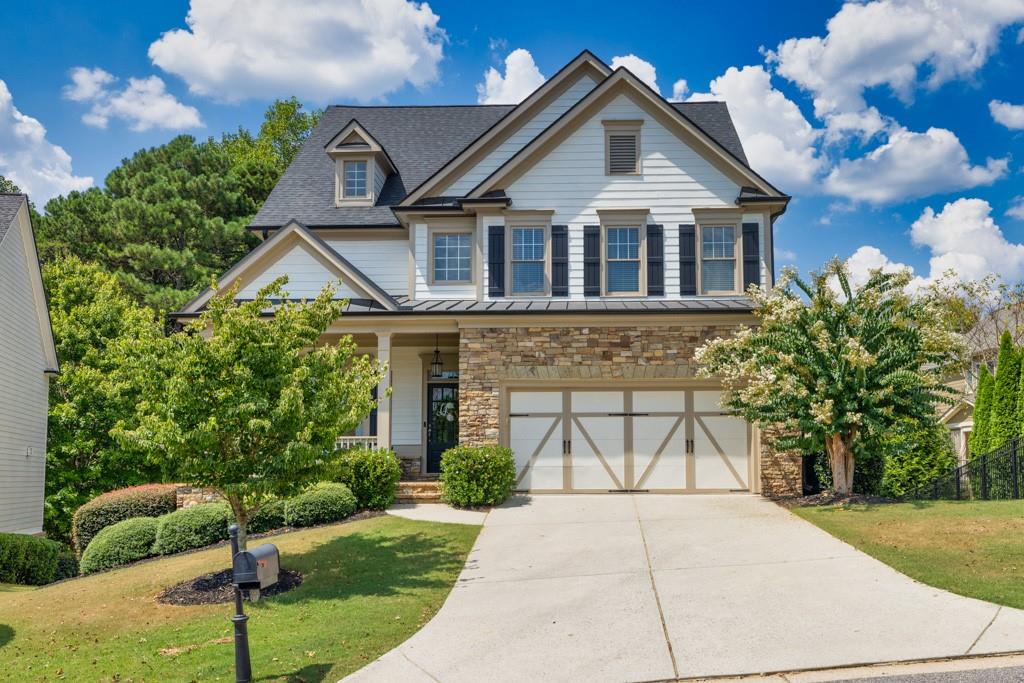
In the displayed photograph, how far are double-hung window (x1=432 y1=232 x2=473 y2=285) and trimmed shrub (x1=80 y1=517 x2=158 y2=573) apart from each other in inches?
314

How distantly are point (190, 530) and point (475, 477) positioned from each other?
5.12 m

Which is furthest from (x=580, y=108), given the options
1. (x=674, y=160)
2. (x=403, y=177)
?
(x=403, y=177)

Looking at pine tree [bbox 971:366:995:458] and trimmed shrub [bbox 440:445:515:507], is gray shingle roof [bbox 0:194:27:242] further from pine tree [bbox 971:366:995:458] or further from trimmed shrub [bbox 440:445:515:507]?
pine tree [bbox 971:366:995:458]

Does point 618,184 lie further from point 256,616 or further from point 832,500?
point 256,616

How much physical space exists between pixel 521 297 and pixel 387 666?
11189 mm

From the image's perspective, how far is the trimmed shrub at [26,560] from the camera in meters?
13.9

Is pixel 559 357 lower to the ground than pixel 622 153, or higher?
lower

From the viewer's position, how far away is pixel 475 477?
51.4 feet

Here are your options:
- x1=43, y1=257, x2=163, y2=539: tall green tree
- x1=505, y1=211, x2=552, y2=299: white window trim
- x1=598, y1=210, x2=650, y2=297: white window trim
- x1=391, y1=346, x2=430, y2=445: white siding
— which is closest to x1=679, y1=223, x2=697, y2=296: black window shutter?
x1=598, y1=210, x2=650, y2=297: white window trim

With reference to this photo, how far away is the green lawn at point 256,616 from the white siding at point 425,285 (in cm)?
650

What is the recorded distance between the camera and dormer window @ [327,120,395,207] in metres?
20.4

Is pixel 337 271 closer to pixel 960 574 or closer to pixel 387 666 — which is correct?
pixel 387 666

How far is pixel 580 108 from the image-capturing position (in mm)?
17953

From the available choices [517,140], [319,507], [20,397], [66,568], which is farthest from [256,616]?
[517,140]
